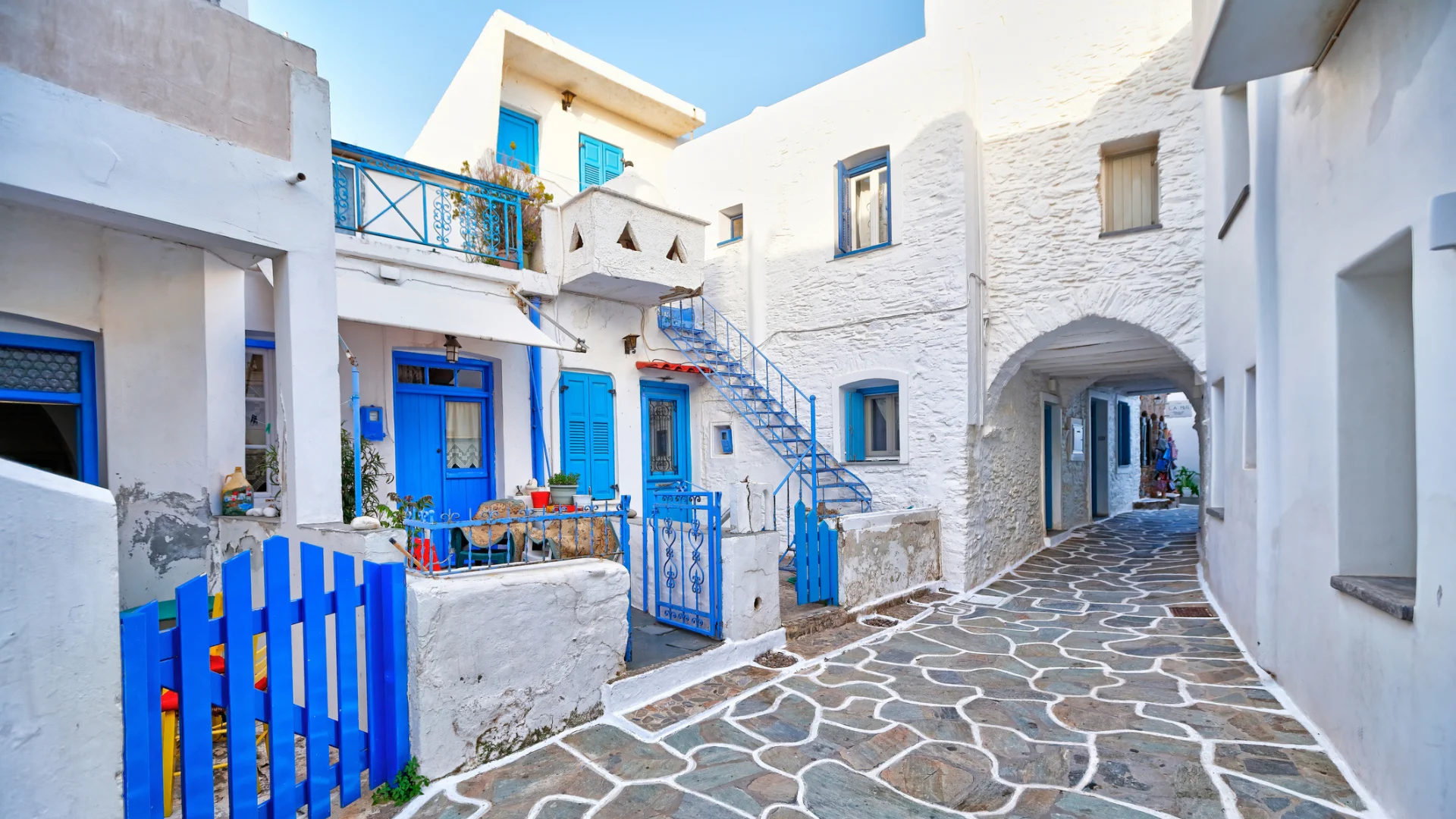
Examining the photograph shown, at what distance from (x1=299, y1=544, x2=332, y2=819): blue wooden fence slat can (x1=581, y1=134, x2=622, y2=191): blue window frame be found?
10012 millimetres

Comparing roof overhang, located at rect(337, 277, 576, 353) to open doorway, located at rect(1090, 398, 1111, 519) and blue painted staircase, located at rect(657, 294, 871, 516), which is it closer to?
blue painted staircase, located at rect(657, 294, 871, 516)

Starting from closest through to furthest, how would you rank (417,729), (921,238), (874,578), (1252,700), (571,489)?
1. (417,729)
2. (1252,700)
3. (874,578)
4. (571,489)
5. (921,238)

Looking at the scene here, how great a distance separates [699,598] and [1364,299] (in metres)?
4.81

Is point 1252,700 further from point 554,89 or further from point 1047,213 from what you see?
point 554,89

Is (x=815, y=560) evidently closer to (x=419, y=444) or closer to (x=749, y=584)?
(x=749, y=584)

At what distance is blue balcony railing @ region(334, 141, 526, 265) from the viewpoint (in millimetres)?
7773

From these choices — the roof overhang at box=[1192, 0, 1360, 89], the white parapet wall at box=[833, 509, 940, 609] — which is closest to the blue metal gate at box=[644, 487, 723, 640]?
the white parapet wall at box=[833, 509, 940, 609]

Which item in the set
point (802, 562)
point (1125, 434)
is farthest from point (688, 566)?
point (1125, 434)

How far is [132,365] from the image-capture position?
240 inches

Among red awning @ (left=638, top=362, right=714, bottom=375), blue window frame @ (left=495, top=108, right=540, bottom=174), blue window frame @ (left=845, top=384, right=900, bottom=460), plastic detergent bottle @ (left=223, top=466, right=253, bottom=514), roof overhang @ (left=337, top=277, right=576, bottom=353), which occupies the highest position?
blue window frame @ (left=495, top=108, right=540, bottom=174)

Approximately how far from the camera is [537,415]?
356 inches

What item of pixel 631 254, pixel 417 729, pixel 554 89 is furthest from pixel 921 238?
pixel 417 729

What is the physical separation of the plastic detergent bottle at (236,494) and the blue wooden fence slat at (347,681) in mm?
3678

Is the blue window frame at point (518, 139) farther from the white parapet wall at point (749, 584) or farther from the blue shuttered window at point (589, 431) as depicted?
the white parapet wall at point (749, 584)
